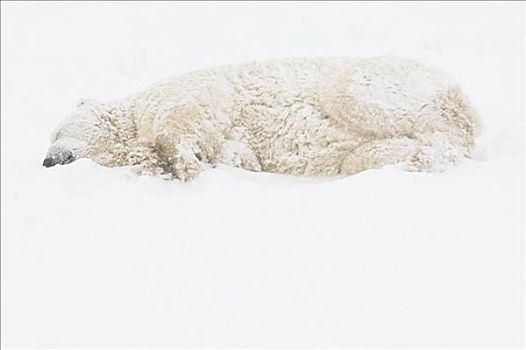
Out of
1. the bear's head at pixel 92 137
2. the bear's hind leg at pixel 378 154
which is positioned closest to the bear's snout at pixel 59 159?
the bear's head at pixel 92 137

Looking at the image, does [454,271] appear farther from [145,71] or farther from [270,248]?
[145,71]

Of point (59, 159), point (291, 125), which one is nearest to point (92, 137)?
point (59, 159)

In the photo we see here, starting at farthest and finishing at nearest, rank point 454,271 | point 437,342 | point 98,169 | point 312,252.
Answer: point 98,169
point 312,252
point 454,271
point 437,342

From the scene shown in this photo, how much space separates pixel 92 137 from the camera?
17.1ft

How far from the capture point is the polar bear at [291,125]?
5.02 m

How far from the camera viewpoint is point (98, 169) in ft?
16.2

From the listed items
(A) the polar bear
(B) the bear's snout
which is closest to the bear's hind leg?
(A) the polar bear

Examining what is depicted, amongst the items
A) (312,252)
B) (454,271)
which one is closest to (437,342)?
(454,271)

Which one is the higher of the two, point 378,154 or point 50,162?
point 50,162

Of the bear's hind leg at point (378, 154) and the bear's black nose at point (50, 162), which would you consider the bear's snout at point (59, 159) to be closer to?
the bear's black nose at point (50, 162)

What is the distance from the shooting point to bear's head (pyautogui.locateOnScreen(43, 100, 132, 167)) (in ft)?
16.8

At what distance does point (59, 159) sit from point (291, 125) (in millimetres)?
1461

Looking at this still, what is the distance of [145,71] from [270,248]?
193 inches

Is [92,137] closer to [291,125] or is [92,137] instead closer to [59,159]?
[59,159]
